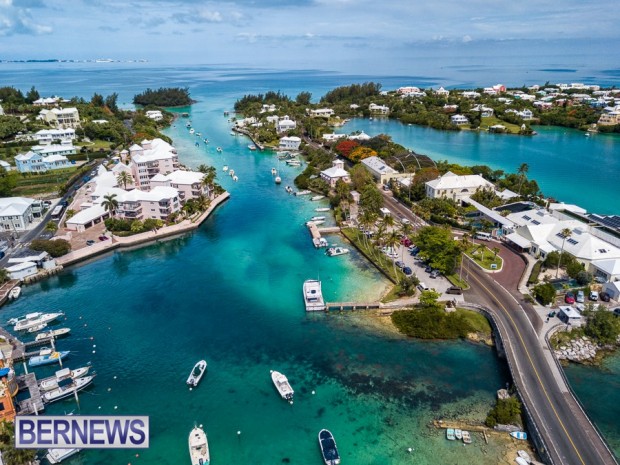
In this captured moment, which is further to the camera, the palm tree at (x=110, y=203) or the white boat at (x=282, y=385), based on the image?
the palm tree at (x=110, y=203)

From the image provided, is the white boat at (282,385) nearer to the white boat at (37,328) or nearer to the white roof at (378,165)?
the white boat at (37,328)

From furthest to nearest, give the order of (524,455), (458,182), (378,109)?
1. (378,109)
2. (458,182)
3. (524,455)

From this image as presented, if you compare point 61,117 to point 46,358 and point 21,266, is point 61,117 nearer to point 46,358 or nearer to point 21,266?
point 21,266

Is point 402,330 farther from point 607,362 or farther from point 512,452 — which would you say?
point 607,362

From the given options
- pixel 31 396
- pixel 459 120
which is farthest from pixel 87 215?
pixel 459 120

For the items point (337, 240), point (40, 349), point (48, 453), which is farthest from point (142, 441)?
point (337, 240)

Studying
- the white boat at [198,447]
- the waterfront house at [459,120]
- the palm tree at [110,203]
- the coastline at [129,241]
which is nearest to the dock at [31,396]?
the white boat at [198,447]

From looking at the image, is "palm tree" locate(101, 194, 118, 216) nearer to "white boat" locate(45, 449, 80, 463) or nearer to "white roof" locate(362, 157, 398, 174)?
"white boat" locate(45, 449, 80, 463)
